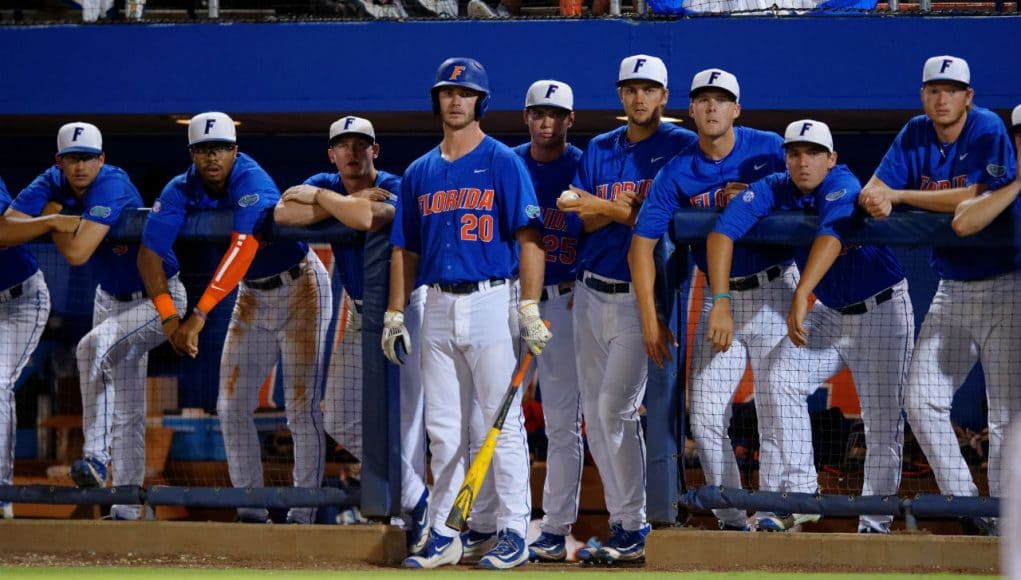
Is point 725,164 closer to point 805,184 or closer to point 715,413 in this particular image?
point 805,184

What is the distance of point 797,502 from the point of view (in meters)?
4.42

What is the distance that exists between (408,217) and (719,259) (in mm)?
1157

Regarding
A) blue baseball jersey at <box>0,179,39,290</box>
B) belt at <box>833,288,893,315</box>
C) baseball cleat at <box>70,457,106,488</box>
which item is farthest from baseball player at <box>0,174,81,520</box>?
belt at <box>833,288,893,315</box>

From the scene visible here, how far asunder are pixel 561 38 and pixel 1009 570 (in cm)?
691

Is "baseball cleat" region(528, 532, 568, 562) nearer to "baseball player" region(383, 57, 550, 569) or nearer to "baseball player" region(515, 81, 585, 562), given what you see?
"baseball player" region(515, 81, 585, 562)

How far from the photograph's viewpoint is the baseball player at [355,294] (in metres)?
4.71

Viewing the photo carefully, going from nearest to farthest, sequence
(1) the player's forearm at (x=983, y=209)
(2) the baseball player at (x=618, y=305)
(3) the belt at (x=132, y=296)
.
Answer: (1) the player's forearm at (x=983, y=209) → (2) the baseball player at (x=618, y=305) → (3) the belt at (x=132, y=296)

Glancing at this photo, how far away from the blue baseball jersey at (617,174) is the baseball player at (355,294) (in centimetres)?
75

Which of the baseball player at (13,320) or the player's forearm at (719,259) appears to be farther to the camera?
the baseball player at (13,320)

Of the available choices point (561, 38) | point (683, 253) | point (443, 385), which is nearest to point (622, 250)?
point (683, 253)

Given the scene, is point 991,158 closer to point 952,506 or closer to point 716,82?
point 716,82

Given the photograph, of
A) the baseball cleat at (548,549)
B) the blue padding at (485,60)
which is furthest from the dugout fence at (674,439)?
the blue padding at (485,60)

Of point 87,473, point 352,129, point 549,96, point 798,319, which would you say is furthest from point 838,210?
point 87,473

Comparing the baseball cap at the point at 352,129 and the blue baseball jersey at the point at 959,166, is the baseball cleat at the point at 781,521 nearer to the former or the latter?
the blue baseball jersey at the point at 959,166
